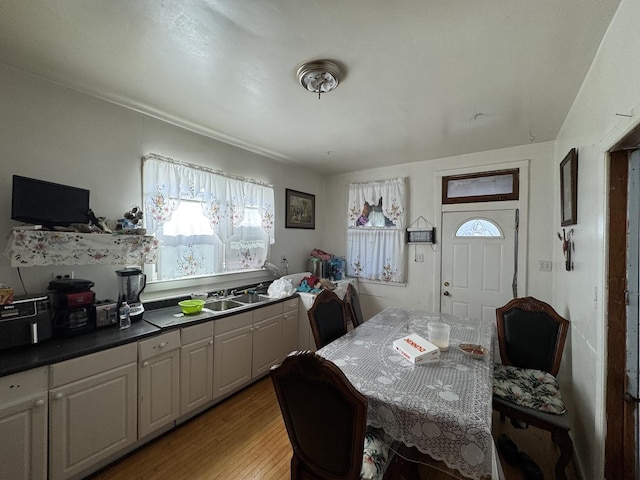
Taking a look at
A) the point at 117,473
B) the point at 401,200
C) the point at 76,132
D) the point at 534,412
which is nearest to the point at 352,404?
the point at 534,412

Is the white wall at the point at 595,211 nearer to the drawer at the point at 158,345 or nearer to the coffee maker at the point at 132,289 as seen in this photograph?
the drawer at the point at 158,345

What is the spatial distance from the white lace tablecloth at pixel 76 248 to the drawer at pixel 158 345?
0.60m

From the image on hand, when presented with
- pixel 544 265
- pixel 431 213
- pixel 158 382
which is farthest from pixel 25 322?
pixel 544 265

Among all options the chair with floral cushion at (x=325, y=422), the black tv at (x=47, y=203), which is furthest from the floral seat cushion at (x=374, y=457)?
the black tv at (x=47, y=203)

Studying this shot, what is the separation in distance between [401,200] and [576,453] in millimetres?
2756

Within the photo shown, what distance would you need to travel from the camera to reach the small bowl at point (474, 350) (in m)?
1.57

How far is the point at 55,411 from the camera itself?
1.41 meters

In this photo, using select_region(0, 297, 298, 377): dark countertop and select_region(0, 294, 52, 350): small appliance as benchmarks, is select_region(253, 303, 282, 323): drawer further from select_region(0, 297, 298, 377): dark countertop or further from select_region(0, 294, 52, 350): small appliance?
select_region(0, 294, 52, 350): small appliance

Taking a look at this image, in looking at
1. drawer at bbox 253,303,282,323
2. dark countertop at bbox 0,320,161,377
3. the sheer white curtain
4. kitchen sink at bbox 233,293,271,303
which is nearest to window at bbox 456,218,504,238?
the sheer white curtain

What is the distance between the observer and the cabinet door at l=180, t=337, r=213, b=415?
201 centimetres

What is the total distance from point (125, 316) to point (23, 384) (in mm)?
592

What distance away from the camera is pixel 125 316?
187 cm

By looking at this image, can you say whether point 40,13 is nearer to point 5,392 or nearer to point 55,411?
point 5,392

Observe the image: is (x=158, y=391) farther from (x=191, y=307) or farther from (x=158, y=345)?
(x=191, y=307)
